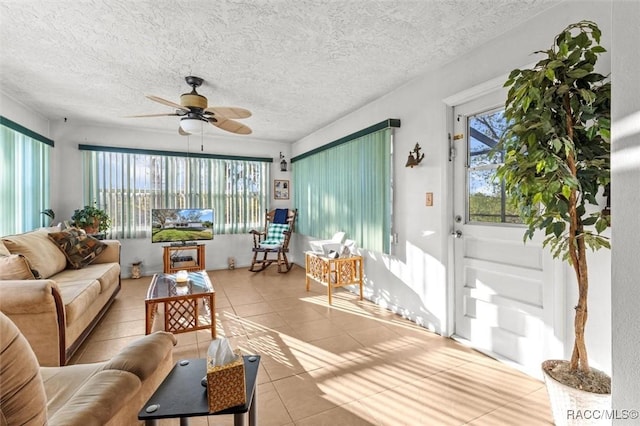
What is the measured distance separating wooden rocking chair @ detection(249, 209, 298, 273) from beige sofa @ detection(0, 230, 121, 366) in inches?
85.3

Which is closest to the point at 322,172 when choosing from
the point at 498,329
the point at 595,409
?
the point at 498,329

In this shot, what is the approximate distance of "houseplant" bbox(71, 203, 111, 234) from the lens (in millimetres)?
4086

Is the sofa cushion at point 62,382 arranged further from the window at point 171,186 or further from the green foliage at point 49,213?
the window at point 171,186

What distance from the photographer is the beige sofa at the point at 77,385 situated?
2.30 ft

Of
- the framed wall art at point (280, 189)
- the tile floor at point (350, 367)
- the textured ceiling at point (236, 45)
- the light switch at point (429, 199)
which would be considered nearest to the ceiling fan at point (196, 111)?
the textured ceiling at point (236, 45)

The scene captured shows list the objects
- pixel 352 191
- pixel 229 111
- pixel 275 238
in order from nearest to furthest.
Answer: pixel 229 111
pixel 352 191
pixel 275 238

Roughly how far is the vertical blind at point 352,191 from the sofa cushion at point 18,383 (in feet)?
9.62

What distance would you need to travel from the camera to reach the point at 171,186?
5094 millimetres

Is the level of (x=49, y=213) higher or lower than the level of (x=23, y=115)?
lower

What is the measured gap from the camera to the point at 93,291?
259 cm

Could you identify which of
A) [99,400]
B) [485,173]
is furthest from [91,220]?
[485,173]

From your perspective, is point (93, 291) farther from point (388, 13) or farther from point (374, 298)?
point (388, 13)

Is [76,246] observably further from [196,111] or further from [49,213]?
[196,111]

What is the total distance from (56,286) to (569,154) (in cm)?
319
